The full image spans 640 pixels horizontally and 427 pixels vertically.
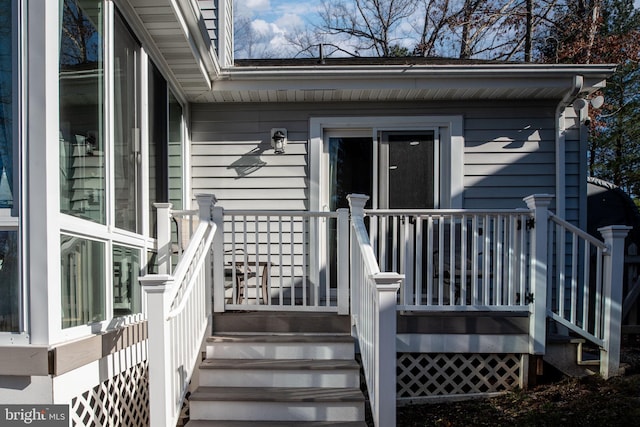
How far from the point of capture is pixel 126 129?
3.65 meters

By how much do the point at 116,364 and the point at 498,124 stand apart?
4394 millimetres

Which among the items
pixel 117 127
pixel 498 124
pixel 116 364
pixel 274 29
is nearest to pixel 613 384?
pixel 498 124

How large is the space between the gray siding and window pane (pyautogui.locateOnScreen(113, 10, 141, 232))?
182 centimetres

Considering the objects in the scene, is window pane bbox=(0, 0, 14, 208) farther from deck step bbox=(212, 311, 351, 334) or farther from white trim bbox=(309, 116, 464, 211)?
white trim bbox=(309, 116, 464, 211)

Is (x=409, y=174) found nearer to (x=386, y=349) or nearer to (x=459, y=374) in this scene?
(x=459, y=374)

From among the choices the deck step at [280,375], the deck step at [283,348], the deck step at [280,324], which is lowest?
the deck step at [280,375]

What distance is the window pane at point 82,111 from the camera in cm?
274

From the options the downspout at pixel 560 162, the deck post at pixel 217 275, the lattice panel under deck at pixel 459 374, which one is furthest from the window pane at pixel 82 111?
the downspout at pixel 560 162

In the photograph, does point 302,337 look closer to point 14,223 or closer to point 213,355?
point 213,355

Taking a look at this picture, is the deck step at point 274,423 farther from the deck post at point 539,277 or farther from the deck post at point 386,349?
the deck post at point 539,277

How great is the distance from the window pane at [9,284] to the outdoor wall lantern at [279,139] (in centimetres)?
344

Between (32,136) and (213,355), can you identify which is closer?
(32,136)

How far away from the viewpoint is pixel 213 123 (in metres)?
5.73

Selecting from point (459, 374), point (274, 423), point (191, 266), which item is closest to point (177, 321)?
point (191, 266)
